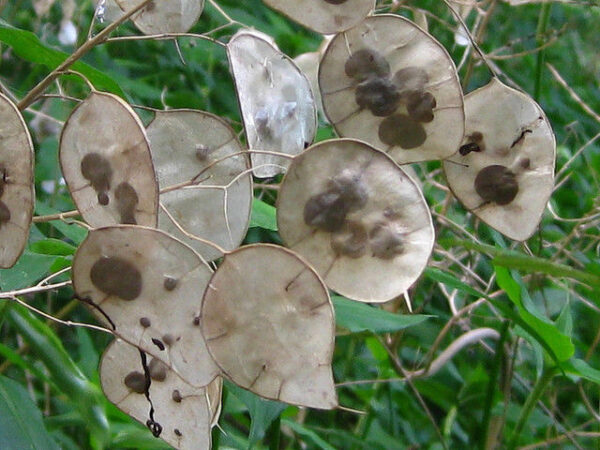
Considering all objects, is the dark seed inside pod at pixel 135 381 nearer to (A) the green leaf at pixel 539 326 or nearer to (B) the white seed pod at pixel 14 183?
(B) the white seed pod at pixel 14 183

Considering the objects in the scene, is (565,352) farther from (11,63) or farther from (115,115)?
(11,63)

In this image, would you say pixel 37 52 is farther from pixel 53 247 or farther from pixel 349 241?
pixel 349 241

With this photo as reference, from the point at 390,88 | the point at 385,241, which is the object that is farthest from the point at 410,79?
the point at 385,241

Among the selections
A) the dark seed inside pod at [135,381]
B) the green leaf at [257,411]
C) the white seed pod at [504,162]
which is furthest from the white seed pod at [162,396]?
the white seed pod at [504,162]

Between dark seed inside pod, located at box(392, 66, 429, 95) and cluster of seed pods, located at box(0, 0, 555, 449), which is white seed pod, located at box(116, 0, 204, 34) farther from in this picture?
dark seed inside pod, located at box(392, 66, 429, 95)

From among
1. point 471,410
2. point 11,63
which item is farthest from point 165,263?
point 11,63

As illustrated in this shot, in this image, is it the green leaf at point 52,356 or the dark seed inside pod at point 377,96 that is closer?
the dark seed inside pod at point 377,96

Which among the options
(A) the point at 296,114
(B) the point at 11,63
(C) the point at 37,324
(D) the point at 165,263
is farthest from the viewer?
(B) the point at 11,63
